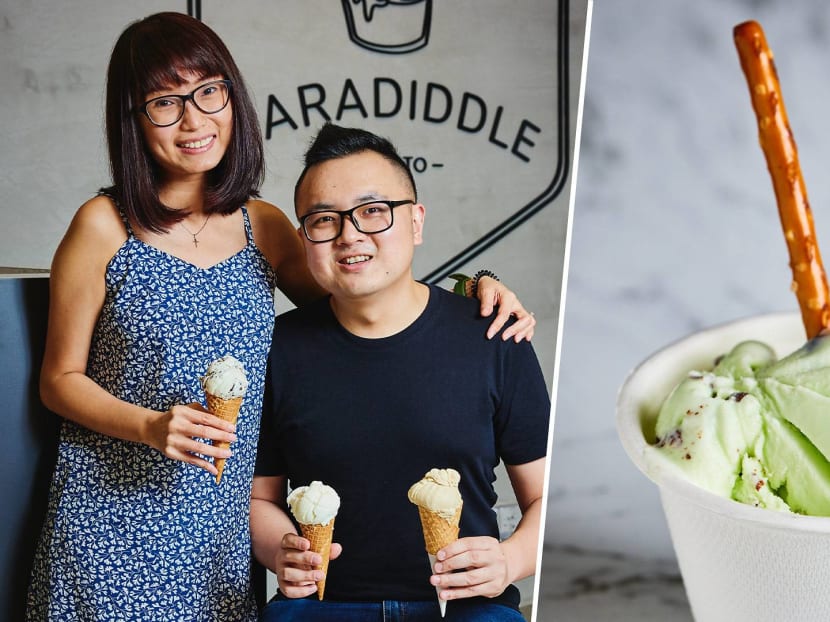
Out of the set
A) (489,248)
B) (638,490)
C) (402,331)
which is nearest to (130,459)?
(402,331)

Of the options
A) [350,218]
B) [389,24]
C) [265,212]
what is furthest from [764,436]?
[389,24]

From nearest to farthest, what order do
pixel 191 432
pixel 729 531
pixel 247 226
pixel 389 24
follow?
pixel 729 531
pixel 191 432
pixel 247 226
pixel 389 24

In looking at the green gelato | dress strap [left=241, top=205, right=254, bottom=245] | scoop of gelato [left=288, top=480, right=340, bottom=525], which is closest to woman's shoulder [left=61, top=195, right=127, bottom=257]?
dress strap [left=241, top=205, right=254, bottom=245]

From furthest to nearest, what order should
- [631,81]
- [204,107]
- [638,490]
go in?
[638,490], [631,81], [204,107]

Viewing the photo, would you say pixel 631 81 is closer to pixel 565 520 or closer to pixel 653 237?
pixel 653 237

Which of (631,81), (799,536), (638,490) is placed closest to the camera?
(799,536)

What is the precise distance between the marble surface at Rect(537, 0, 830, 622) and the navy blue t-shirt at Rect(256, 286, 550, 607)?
8.8 inches

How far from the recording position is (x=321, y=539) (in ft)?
2.84

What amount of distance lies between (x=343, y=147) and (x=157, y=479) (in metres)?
0.37

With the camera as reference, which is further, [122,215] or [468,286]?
[468,286]

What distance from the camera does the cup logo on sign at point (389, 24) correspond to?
110 cm

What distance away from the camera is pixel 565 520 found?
121 cm

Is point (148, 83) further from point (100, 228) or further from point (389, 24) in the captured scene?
point (389, 24)

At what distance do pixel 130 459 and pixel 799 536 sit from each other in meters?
0.60
